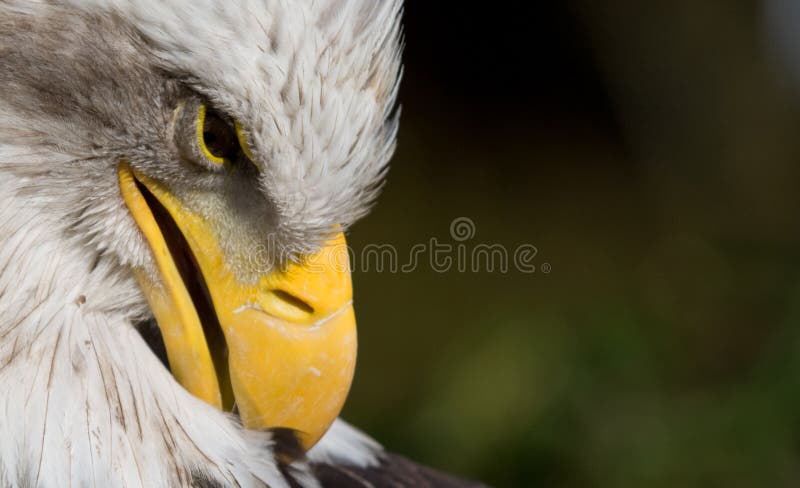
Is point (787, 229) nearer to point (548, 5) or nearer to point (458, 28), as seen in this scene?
point (548, 5)

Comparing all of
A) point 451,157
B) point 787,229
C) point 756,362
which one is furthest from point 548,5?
point 756,362

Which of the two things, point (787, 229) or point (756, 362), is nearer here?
point (756, 362)

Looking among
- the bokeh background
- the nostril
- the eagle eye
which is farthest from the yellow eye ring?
the bokeh background

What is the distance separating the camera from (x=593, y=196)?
523 centimetres

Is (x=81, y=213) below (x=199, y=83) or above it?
below

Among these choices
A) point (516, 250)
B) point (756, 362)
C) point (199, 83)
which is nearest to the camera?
point (199, 83)

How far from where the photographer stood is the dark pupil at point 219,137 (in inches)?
56.2

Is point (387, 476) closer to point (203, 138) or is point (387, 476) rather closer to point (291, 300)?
point (291, 300)

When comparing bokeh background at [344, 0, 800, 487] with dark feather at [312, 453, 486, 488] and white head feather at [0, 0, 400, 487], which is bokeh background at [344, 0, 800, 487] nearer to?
dark feather at [312, 453, 486, 488]

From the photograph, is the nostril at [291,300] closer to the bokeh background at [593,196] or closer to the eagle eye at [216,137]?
the eagle eye at [216,137]

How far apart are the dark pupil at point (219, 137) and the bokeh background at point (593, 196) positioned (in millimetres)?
2844

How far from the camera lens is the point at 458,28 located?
199 inches

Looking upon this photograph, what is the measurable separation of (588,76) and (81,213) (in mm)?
4009

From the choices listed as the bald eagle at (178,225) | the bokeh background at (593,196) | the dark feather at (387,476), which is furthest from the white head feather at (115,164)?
the bokeh background at (593,196)
